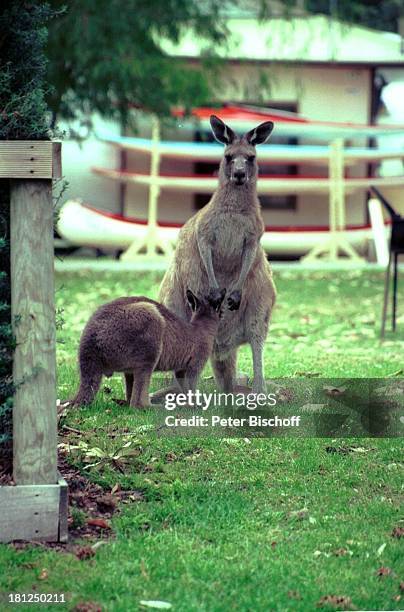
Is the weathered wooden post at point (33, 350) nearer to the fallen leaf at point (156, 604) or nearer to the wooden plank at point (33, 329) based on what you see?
the wooden plank at point (33, 329)

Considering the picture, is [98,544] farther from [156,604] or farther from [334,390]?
[334,390]

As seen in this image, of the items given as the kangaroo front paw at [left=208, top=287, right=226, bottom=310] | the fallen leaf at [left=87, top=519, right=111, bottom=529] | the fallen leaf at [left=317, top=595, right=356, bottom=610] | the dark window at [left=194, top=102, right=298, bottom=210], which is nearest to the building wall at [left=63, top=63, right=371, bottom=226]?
the dark window at [left=194, top=102, right=298, bottom=210]

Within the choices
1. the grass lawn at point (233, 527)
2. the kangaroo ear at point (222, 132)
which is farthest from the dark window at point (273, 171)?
the grass lawn at point (233, 527)

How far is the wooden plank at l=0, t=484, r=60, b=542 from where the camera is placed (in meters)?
4.62

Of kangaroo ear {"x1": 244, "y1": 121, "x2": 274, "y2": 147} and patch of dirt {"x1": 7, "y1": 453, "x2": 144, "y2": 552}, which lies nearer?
patch of dirt {"x1": 7, "y1": 453, "x2": 144, "y2": 552}

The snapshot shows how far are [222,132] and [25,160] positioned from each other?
3498 millimetres

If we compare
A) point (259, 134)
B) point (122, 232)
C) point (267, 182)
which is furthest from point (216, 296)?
point (122, 232)

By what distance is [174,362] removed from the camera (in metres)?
7.07

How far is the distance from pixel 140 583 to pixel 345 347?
20.8 ft

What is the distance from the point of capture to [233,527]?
4.94 meters

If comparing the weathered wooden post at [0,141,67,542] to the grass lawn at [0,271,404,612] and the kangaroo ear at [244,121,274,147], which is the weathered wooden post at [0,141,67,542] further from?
the kangaroo ear at [244,121,274,147]

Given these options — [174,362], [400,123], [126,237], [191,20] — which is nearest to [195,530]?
[174,362]

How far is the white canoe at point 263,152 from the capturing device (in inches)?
784

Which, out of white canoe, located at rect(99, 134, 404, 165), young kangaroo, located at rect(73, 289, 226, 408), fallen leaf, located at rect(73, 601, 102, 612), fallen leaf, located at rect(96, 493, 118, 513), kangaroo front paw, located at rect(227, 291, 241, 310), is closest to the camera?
fallen leaf, located at rect(73, 601, 102, 612)
